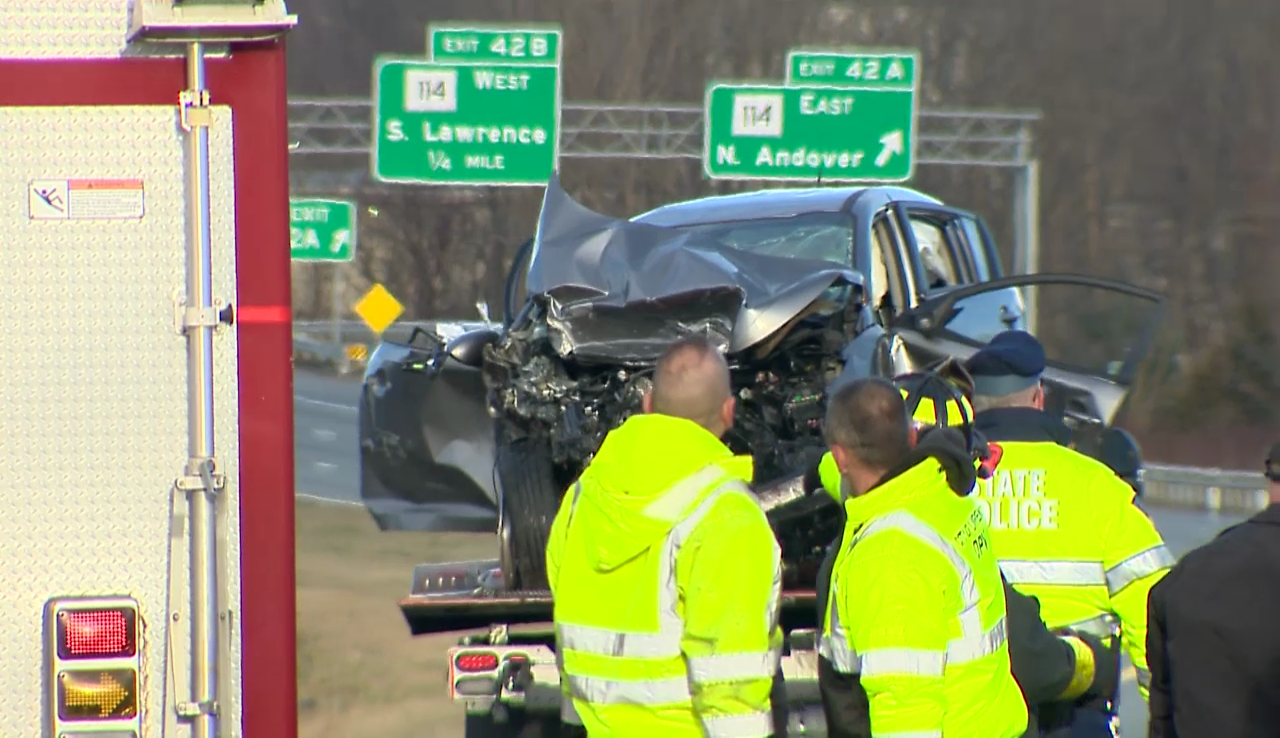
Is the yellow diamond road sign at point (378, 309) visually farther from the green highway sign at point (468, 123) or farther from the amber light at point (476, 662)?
the amber light at point (476, 662)

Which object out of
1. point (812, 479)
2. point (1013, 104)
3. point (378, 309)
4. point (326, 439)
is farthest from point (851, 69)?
point (1013, 104)

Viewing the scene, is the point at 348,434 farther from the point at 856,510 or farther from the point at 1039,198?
the point at 856,510

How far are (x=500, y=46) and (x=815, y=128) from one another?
4373 millimetres

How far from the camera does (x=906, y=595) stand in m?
4.35

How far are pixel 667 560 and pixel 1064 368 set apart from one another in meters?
4.32

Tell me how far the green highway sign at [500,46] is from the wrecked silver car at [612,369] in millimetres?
17609

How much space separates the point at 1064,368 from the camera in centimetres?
870

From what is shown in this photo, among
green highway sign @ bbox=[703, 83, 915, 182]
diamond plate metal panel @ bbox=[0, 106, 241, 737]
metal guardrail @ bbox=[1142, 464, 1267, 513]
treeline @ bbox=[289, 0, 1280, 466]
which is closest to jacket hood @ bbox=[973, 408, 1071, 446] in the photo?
diamond plate metal panel @ bbox=[0, 106, 241, 737]

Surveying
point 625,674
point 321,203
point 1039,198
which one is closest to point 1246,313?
point 1039,198

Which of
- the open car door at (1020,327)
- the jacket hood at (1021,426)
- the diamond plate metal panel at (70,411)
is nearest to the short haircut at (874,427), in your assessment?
the jacket hood at (1021,426)

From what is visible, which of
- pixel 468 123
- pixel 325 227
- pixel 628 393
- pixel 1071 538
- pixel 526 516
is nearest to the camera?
pixel 1071 538

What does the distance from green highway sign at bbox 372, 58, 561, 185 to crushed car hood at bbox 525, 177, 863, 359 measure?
18.9 meters

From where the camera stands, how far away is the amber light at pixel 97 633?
4.58m

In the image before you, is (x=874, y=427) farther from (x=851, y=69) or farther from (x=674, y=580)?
(x=851, y=69)
